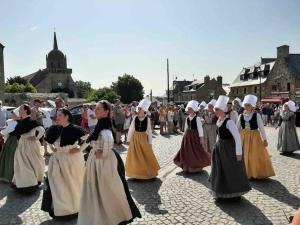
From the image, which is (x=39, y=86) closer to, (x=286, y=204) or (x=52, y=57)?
(x=52, y=57)

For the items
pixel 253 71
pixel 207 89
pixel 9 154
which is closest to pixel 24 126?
pixel 9 154

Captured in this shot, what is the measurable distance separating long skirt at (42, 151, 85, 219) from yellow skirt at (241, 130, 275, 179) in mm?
4139

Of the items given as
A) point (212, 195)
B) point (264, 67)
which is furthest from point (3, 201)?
point (264, 67)

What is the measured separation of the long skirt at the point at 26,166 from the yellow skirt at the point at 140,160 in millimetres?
2138

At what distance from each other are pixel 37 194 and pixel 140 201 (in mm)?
2212

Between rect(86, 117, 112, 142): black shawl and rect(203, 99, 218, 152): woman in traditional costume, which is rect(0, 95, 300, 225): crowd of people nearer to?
rect(86, 117, 112, 142): black shawl

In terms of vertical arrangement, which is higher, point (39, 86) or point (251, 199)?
point (39, 86)

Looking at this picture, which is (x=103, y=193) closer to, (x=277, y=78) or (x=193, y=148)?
(x=193, y=148)

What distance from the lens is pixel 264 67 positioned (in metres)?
53.6

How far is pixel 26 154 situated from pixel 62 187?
1905mm

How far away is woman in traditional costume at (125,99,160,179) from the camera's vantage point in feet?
25.0

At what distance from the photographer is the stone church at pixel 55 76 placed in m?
87.4

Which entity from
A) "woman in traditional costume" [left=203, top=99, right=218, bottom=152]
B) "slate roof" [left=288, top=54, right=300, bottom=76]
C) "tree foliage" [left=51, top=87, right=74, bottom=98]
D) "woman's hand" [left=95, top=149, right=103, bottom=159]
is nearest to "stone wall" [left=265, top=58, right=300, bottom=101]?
"slate roof" [left=288, top=54, right=300, bottom=76]

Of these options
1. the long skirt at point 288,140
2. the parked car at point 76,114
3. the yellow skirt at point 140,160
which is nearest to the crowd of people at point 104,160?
the yellow skirt at point 140,160
